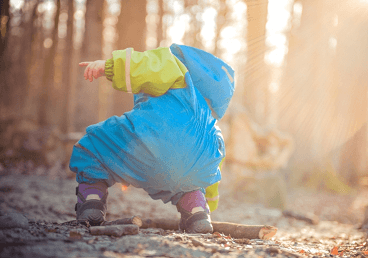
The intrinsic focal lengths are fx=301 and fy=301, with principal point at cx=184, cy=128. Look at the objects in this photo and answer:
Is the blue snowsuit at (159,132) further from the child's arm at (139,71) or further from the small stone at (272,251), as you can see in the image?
the small stone at (272,251)

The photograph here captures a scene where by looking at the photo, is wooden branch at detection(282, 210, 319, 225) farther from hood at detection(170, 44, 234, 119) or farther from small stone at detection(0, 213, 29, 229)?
small stone at detection(0, 213, 29, 229)

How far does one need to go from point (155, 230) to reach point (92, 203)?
49 cm

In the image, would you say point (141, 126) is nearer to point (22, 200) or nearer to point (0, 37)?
point (22, 200)

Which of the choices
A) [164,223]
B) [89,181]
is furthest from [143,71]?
[164,223]

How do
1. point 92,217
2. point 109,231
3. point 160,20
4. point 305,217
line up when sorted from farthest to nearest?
point 160,20
point 305,217
point 92,217
point 109,231

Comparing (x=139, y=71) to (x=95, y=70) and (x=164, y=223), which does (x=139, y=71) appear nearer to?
(x=95, y=70)

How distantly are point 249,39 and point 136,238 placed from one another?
27.1 feet

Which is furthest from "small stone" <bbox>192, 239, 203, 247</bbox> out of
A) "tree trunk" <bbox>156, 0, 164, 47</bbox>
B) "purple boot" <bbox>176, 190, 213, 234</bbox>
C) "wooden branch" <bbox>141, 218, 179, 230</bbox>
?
"tree trunk" <bbox>156, 0, 164, 47</bbox>

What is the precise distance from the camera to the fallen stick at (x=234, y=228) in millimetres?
2123

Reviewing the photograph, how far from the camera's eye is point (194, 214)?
6.81 ft

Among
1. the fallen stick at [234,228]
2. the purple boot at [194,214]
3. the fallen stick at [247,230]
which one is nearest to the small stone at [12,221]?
the fallen stick at [234,228]

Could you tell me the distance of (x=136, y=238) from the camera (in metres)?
1.58

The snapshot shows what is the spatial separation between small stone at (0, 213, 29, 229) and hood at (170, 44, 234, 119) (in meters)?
1.38

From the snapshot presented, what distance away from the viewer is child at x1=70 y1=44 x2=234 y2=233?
6.44 feet
